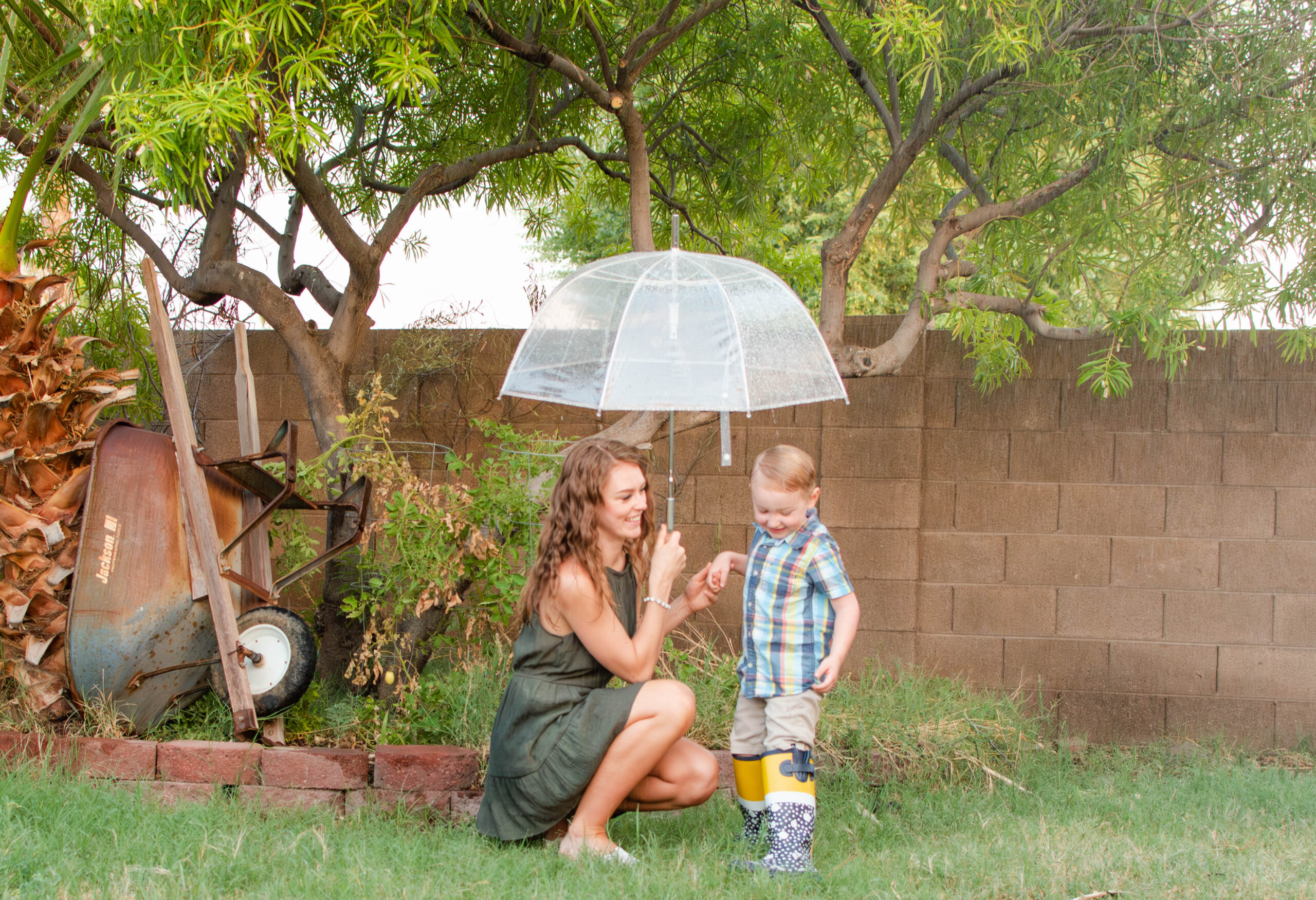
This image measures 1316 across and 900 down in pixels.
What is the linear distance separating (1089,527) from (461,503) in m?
2.82

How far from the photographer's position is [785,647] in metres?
2.74

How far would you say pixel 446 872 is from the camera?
8.14ft

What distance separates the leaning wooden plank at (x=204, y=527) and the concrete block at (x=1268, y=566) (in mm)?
4021

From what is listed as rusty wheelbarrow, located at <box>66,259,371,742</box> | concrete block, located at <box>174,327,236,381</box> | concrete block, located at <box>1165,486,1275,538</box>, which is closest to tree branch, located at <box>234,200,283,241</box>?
concrete block, located at <box>174,327,236,381</box>

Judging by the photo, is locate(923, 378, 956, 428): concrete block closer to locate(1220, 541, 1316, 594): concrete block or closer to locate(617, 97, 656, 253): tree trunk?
locate(1220, 541, 1316, 594): concrete block

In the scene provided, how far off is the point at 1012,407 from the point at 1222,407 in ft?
2.93

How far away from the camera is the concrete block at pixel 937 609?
454 centimetres

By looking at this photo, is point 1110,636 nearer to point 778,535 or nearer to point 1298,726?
point 1298,726

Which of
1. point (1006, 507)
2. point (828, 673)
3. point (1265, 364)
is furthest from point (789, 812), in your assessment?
point (1265, 364)

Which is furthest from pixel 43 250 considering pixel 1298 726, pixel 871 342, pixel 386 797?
pixel 1298 726

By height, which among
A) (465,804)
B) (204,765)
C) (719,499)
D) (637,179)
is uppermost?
(637,179)

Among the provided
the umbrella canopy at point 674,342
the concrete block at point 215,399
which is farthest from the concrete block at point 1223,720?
the concrete block at point 215,399

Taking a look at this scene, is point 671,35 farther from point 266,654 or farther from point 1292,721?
point 1292,721

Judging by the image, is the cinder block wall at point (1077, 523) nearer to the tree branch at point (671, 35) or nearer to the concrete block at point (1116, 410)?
the concrete block at point (1116, 410)
